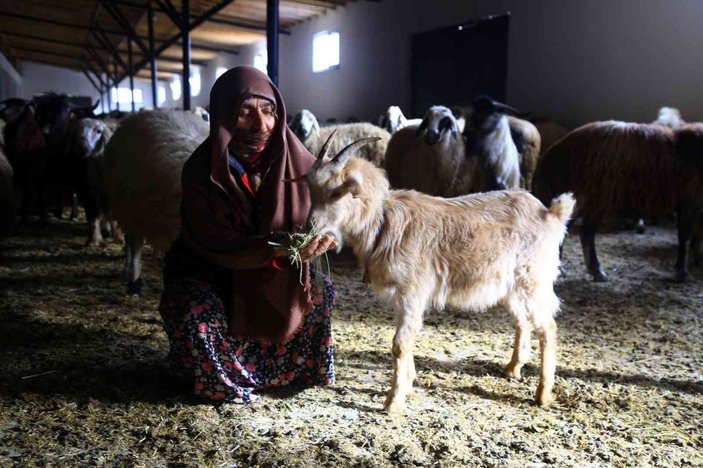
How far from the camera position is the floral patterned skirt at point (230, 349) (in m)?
2.99

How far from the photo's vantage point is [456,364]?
368cm

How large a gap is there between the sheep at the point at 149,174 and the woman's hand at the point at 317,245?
1.87 m

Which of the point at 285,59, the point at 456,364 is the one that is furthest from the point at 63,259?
the point at 285,59

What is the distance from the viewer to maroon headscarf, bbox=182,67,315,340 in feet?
9.68

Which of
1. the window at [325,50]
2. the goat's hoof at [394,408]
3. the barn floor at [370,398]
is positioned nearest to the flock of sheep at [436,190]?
the goat's hoof at [394,408]

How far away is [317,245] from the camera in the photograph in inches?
110

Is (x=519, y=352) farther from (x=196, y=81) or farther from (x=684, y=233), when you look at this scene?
(x=196, y=81)

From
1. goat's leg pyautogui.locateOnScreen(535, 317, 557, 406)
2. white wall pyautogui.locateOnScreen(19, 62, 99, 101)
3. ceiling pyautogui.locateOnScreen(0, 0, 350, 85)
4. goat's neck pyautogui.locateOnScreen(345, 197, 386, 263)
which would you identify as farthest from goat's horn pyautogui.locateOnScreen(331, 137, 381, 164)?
white wall pyautogui.locateOnScreen(19, 62, 99, 101)

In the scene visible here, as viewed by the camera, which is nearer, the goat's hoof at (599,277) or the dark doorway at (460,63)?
the goat's hoof at (599,277)

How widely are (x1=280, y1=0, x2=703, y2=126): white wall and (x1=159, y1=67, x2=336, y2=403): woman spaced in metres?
8.18

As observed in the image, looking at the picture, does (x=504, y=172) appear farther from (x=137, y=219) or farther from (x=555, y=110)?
(x=555, y=110)

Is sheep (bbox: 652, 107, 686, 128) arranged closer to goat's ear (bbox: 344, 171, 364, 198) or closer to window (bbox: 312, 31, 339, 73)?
goat's ear (bbox: 344, 171, 364, 198)

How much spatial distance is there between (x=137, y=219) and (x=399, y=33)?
1218 centimetres

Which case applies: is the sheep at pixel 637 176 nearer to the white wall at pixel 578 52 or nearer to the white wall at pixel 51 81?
the white wall at pixel 578 52
